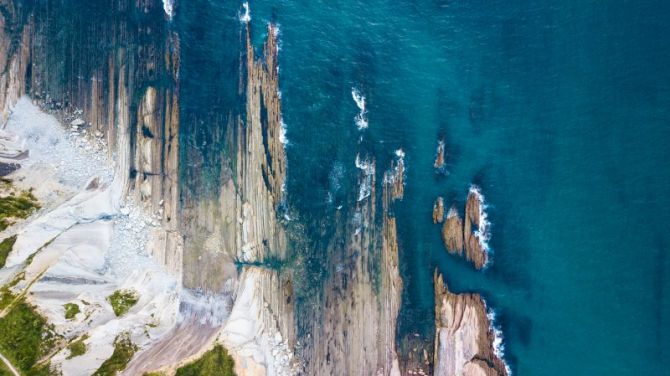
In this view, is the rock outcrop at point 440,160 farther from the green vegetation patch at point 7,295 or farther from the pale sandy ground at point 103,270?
the green vegetation patch at point 7,295

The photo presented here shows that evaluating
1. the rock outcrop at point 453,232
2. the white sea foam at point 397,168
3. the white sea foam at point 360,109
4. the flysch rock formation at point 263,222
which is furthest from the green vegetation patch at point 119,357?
the rock outcrop at point 453,232

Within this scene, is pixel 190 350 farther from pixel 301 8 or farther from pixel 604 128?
pixel 604 128

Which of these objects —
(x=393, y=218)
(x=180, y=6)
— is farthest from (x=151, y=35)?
(x=393, y=218)

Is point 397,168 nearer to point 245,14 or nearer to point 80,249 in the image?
point 245,14

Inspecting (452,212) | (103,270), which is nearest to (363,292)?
(452,212)

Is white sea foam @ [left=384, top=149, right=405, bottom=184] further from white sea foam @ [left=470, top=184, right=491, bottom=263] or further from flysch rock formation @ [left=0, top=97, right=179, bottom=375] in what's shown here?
flysch rock formation @ [left=0, top=97, right=179, bottom=375]

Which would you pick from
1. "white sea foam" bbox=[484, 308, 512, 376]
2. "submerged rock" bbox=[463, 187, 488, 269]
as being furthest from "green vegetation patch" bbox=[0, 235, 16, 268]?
"white sea foam" bbox=[484, 308, 512, 376]
